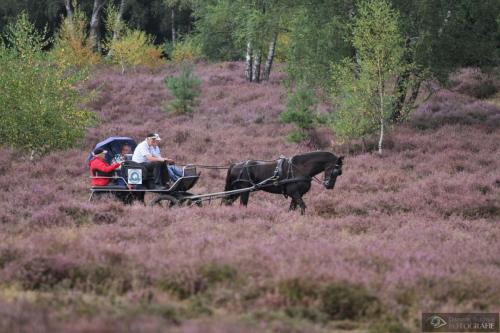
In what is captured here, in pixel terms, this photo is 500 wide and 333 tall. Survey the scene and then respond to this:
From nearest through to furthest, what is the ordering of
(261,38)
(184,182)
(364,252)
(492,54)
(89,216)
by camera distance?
(364,252) < (89,216) < (184,182) < (492,54) < (261,38)

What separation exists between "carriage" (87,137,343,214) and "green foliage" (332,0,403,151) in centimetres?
918

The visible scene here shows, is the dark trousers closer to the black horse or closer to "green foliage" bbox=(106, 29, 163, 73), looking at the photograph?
the black horse

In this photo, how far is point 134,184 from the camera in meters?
15.6

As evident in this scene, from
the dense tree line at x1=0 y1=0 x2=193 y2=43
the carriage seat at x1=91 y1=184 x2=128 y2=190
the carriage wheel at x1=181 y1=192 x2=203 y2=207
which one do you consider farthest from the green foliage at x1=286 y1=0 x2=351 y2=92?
the dense tree line at x1=0 y1=0 x2=193 y2=43

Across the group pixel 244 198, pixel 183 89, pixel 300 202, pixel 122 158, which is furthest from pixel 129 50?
pixel 300 202

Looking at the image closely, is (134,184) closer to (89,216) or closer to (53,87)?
(89,216)

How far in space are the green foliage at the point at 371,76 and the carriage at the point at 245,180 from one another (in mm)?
9175

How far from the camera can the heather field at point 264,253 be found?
7.58 metres

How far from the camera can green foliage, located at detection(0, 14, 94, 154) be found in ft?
77.8

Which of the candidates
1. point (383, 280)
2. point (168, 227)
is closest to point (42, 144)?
point (168, 227)

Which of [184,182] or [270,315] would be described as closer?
[270,315]

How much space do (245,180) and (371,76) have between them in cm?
1089

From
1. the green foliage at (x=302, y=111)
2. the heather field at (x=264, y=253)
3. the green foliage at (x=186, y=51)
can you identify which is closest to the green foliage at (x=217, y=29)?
the green foliage at (x=186, y=51)

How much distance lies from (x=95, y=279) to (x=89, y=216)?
5.01m
